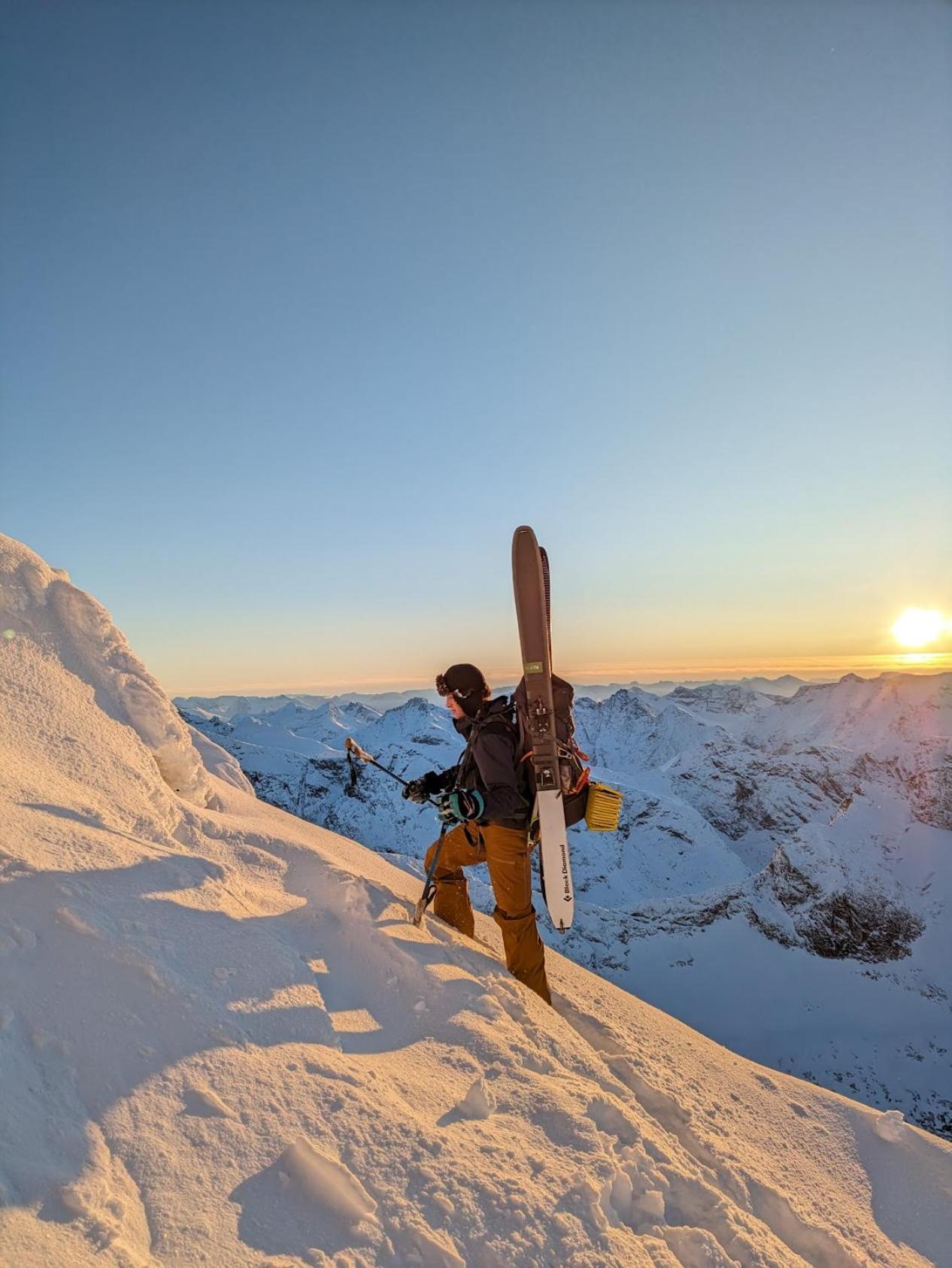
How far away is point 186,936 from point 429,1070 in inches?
66.3

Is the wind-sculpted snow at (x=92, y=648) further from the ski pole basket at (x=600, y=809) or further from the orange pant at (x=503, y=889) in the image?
the ski pole basket at (x=600, y=809)

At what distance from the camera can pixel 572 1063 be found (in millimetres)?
4605

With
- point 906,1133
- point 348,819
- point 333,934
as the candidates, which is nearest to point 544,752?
point 333,934

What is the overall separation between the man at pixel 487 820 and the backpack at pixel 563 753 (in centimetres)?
11

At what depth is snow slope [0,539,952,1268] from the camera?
2.62 m

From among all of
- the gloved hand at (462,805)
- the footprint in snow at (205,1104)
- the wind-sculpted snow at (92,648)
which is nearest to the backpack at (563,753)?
the gloved hand at (462,805)

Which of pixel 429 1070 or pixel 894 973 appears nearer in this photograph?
pixel 429 1070

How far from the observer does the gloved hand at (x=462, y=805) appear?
20.6ft

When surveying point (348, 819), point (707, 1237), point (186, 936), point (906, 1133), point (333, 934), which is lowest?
point (348, 819)

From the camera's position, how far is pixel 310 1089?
129 inches

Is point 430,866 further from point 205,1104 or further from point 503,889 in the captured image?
point 205,1104

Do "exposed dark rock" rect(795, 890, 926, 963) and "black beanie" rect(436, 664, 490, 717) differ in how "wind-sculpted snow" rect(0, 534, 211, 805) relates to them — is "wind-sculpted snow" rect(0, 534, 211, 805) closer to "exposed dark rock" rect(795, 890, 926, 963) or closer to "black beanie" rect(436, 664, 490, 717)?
"black beanie" rect(436, 664, 490, 717)

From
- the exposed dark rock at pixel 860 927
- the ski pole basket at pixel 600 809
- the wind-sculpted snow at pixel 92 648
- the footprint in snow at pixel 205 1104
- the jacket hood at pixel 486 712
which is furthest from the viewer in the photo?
the exposed dark rock at pixel 860 927

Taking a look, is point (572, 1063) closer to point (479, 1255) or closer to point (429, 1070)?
point (429, 1070)
